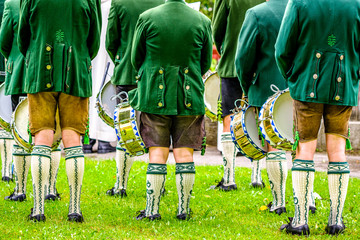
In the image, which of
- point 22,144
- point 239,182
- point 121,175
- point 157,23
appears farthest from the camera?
point 239,182

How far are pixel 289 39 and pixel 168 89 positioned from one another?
4.18 ft

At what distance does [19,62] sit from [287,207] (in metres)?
3.33

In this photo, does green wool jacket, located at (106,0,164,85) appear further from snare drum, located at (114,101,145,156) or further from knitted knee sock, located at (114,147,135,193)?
snare drum, located at (114,101,145,156)

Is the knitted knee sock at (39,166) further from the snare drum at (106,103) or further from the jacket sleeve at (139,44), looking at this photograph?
the snare drum at (106,103)

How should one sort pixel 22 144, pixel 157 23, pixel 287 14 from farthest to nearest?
pixel 22 144 → pixel 157 23 → pixel 287 14

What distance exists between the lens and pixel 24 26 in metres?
5.30

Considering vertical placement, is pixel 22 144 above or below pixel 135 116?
below

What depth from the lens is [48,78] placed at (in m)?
5.23

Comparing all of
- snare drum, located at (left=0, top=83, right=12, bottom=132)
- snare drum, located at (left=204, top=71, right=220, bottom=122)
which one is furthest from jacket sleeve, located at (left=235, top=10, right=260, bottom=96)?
snare drum, located at (left=0, top=83, right=12, bottom=132)

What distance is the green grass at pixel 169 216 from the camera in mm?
5141

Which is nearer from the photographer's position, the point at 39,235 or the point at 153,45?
the point at 39,235

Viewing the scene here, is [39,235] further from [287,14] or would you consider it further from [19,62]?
[287,14]

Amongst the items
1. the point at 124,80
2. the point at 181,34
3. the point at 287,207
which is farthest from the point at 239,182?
the point at 181,34

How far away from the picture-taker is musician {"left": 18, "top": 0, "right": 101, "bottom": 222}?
525cm
